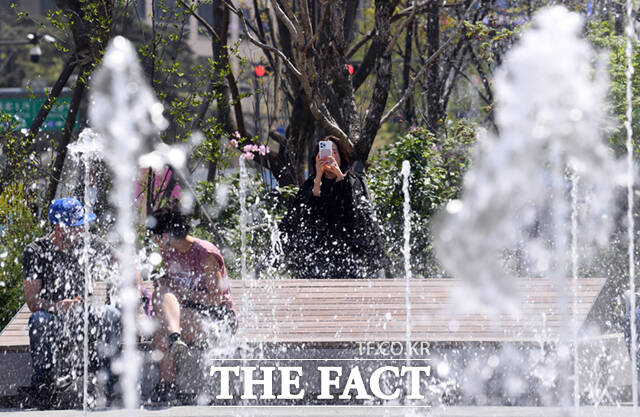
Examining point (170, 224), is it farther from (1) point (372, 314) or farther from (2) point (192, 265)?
(1) point (372, 314)

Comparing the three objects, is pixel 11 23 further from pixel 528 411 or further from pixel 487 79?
pixel 528 411

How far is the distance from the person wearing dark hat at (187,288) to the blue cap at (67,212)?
0.40 meters

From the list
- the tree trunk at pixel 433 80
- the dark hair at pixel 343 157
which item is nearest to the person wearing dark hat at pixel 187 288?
the dark hair at pixel 343 157

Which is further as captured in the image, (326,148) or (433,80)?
(433,80)

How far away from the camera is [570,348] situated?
6.26m

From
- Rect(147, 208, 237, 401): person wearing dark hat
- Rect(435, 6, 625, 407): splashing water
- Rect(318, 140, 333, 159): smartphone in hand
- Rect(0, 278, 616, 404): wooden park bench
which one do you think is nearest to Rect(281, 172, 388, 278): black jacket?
Rect(318, 140, 333, 159): smartphone in hand

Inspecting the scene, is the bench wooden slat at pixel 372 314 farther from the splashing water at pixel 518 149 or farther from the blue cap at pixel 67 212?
the splashing water at pixel 518 149

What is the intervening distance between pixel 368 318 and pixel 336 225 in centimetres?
170

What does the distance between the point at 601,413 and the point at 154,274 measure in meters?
4.00

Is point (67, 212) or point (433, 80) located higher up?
point (433, 80)

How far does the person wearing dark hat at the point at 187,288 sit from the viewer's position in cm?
608

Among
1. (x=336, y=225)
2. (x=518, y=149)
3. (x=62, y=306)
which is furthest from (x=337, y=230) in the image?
(x=518, y=149)

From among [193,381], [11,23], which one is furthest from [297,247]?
[11,23]

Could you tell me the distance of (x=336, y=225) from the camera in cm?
800
